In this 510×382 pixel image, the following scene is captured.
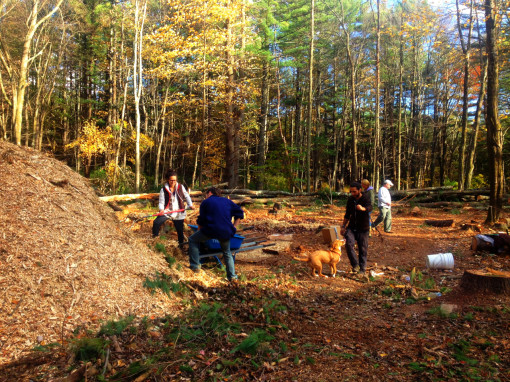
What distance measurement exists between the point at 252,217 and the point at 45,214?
9270 millimetres

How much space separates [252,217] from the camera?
13500mm

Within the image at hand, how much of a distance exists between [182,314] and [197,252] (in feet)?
5.89

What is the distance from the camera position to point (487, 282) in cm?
482

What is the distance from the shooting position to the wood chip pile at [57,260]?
346 centimetres

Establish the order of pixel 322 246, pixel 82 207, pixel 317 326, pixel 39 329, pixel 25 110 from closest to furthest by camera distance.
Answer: pixel 39 329 < pixel 317 326 < pixel 82 207 < pixel 322 246 < pixel 25 110

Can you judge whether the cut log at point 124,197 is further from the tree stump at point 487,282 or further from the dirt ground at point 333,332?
the tree stump at point 487,282

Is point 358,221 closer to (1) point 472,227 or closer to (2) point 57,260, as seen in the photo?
(2) point 57,260

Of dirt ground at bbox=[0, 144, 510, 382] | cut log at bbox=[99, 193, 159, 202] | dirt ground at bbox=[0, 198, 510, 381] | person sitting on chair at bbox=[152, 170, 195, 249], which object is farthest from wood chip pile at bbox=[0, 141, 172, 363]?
cut log at bbox=[99, 193, 159, 202]

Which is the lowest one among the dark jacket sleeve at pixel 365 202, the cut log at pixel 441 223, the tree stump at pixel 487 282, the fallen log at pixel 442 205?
the cut log at pixel 441 223

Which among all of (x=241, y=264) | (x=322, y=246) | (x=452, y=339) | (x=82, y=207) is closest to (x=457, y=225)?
(x=322, y=246)

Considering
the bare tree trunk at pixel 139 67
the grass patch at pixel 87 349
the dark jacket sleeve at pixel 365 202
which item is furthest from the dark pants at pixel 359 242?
the bare tree trunk at pixel 139 67

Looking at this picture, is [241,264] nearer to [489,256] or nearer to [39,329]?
[39,329]

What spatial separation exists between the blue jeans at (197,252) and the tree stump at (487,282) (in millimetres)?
3552

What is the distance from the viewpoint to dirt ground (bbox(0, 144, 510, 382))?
122 inches
